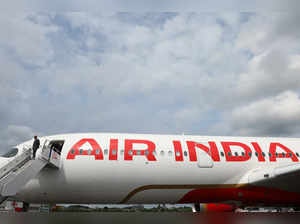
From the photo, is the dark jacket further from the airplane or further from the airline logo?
the airline logo

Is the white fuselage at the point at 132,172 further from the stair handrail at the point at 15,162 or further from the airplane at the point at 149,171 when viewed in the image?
the stair handrail at the point at 15,162

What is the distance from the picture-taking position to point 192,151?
40.5ft

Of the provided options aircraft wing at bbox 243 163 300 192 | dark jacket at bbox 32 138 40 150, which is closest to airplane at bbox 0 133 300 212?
aircraft wing at bbox 243 163 300 192

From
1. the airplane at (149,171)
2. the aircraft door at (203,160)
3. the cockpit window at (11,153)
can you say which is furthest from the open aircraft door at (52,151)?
the aircraft door at (203,160)

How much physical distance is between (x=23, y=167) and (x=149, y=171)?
5.21m

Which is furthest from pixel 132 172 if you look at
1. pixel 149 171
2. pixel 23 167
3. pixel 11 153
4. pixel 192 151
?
pixel 11 153

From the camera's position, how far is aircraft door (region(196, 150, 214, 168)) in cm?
1205

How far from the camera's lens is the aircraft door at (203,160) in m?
12.1

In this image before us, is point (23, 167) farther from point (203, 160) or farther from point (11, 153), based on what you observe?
point (203, 160)

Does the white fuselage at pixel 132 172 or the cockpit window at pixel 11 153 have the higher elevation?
the cockpit window at pixel 11 153

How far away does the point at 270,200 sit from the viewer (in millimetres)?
12547

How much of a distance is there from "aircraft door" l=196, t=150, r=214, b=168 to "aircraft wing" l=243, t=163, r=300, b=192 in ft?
5.98

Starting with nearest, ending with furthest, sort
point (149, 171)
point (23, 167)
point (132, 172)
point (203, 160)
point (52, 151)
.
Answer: point (23, 167) → point (52, 151) → point (132, 172) → point (149, 171) → point (203, 160)

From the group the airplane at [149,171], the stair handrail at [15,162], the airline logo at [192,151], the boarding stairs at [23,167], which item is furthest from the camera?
the airline logo at [192,151]
